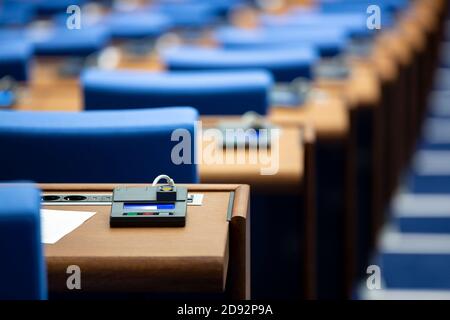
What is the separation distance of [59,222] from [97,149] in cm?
19

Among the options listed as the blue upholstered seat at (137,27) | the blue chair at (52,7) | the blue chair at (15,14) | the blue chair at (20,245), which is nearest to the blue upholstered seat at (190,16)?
the blue upholstered seat at (137,27)

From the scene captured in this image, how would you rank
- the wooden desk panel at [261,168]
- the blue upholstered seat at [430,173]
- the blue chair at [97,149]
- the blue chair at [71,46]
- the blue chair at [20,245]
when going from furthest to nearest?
1. the blue upholstered seat at [430,173]
2. the blue chair at [71,46]
3. the wooden desk panel at [261,168]
4. the blue chair at [97,149]
5. the blue chair at [20,245]

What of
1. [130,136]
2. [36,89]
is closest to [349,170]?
[36,89]

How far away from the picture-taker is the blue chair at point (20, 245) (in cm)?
57

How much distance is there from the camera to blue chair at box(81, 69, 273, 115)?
1340 millimetres

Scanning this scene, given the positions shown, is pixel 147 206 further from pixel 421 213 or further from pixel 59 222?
pixel 421 213

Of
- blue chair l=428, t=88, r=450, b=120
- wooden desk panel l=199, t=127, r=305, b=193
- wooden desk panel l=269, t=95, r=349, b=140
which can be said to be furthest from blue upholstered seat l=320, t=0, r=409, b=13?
wooden desk panel l=199, t=127, r=305, b=193

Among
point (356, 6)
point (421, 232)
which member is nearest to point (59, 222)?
point (421, 232)

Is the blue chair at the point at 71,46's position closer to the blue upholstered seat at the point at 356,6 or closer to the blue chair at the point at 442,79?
the blue upholstered seat at the point at 356,6

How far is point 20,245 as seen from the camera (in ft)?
1.90

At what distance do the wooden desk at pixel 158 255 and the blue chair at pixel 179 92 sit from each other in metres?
0.53

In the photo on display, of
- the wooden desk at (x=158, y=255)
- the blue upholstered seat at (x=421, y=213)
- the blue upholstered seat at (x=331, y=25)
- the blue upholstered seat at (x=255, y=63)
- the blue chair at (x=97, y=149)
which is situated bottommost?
the blue upholstered seat at (x=421, y=213)
